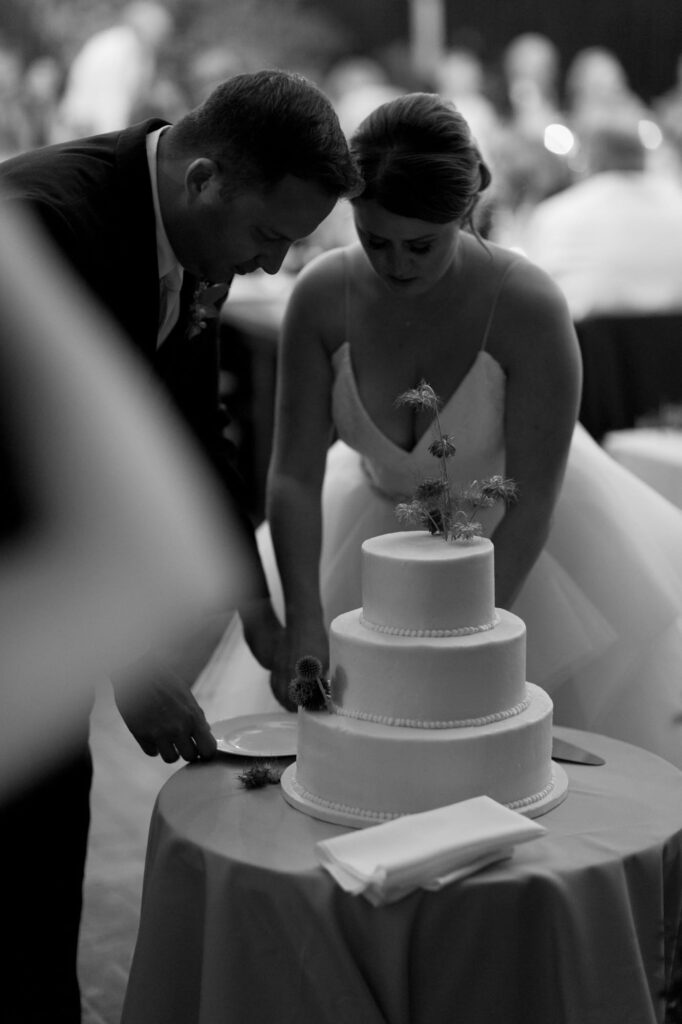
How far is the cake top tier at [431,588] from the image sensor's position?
1725mm

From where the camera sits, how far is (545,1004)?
1585 mm

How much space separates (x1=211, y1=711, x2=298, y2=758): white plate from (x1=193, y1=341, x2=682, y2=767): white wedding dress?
1.94 feet

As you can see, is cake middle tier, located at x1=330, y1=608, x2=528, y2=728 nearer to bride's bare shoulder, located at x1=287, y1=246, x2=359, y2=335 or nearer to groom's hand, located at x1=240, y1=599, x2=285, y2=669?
groom's hand, located at x1=240, y1=599, x2=285, y2=669

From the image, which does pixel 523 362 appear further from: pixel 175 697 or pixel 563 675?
pixel 175 697

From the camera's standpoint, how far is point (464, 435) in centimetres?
252

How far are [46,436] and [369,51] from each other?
11951mm

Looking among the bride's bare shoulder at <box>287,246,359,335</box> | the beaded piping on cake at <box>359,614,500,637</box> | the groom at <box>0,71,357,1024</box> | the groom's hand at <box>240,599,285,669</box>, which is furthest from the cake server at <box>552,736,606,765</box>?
the bride's bare shoulder at <box>287,246,359,335</box>

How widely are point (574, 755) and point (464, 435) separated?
0.77m

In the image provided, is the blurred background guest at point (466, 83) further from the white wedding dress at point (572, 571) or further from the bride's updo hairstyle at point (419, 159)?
the bride's updo hairstyle at point (419, 159)

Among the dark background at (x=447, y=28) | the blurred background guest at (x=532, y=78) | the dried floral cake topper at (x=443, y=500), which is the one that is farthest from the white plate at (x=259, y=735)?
the dark background at (x=447, y=28)

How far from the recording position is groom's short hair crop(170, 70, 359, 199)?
6.22 feet

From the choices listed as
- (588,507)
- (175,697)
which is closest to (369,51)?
(588,507)

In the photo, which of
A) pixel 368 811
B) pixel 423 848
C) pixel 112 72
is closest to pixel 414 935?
pixel 423 848

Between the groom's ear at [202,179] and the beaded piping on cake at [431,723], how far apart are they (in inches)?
30.8
